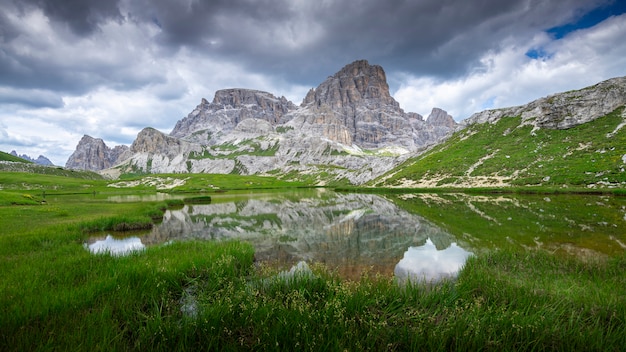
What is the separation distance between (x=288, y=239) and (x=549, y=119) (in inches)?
5757

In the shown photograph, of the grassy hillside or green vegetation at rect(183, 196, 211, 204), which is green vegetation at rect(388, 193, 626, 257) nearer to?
the grassy hillside

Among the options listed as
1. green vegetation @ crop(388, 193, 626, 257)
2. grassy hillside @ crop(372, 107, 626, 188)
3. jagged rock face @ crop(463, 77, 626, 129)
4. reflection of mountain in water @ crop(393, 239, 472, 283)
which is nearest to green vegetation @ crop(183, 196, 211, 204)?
green vegetation @ crop(388, 193, 626, 257)

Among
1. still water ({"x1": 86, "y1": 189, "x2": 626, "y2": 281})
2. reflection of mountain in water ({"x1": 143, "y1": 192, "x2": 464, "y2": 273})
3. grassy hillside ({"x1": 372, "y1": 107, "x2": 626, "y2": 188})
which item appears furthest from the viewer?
grassy hillside ({"x1": 372, "y1": 107, "x2": 626, "y2": 188})

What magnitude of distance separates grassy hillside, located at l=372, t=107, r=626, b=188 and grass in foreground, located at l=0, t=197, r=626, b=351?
3021 inches

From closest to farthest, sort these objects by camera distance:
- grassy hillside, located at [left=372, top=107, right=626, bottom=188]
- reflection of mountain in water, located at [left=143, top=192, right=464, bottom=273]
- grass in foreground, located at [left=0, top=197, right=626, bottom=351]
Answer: grass in foreground, located at [left=0, top=197, right=626, bottom=351] → reflection of mountain in water, located at [left=143, top=192, right=464, bottom=273] → grassy hillside, located at [left=372, top=107, right=626, bottom=188]

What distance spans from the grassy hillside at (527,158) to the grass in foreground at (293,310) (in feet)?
252

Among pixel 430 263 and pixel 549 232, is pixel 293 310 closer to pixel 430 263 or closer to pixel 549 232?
pixel 430 263

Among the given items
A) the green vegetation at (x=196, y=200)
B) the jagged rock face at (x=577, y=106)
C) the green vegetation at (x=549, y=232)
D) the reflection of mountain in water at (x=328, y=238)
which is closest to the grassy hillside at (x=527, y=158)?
the jagged rock face at (x=577, y=106)

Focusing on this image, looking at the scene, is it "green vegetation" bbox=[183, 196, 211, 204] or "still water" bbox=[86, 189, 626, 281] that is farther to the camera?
"green vegetation" bbox=[183, 196, 211, 204]

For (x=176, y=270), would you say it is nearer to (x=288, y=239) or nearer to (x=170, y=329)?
(x=170, y=329)

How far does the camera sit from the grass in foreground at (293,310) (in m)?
5.87

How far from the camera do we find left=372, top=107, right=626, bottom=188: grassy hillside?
2889 inches

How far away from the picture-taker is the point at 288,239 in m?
24.4

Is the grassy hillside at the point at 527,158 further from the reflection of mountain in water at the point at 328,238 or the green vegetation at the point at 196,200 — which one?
the green vegetation at the point at 196,200
